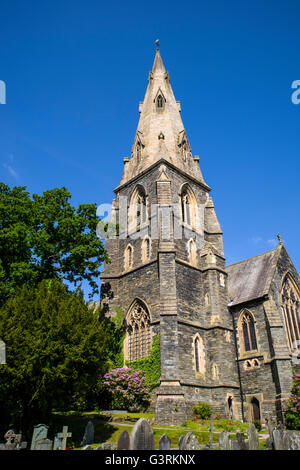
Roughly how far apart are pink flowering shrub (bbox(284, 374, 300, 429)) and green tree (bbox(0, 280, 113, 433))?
10043 mm

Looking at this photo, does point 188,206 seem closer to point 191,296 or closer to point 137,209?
point 137,209

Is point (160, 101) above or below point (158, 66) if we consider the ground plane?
below

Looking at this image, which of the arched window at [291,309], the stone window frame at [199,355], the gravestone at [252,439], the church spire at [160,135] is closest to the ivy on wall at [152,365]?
the stone window frame at [199,355]

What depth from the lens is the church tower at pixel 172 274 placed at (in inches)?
821

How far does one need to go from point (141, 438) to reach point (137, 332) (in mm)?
17674

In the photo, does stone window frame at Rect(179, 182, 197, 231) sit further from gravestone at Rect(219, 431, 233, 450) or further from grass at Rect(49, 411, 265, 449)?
gravestone at Rect(219, 431, 233, 450)

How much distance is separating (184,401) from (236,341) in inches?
282

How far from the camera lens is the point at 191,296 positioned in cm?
2361

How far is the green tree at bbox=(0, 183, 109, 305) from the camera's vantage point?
18.8 m

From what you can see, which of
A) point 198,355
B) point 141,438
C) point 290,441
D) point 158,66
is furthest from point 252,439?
point 158,66

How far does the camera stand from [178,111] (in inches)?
1362

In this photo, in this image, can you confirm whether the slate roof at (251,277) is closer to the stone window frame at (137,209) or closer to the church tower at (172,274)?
the church tower at (172,274)
